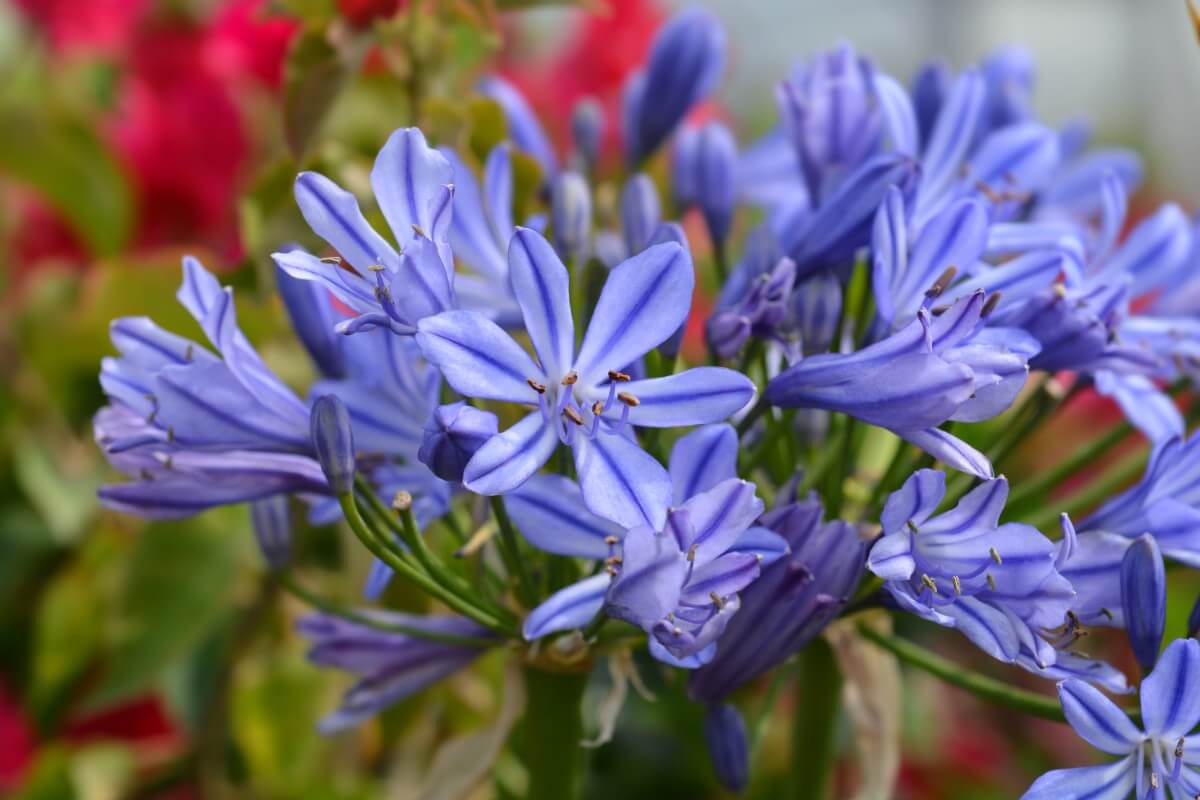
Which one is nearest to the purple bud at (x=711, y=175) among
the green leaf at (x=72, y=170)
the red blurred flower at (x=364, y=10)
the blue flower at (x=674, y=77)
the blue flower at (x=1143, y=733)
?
the blue flower at (x=674, y=77)

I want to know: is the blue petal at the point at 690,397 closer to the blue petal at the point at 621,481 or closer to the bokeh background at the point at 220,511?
the blue petal at the point at 621,481

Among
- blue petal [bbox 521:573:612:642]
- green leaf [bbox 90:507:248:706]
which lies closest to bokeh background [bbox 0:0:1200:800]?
green leaf [bbox 90:507:248:706]

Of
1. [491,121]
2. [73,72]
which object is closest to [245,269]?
[491,121]

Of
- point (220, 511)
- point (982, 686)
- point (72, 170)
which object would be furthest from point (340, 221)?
point (72, 170)

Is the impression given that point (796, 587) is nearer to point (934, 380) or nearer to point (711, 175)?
point (934, 380)

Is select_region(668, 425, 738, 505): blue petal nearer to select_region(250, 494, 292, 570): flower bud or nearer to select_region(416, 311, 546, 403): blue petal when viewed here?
select_region(416, 311, 546, 403): blue petal

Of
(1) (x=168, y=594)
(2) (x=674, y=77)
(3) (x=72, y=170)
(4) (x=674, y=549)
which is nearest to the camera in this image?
(4) (x=674, y=549)
